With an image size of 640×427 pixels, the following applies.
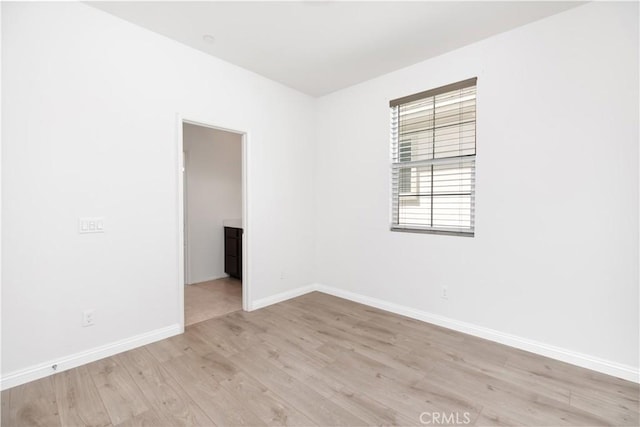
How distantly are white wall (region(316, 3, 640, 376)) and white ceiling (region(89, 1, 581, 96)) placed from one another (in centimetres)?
28

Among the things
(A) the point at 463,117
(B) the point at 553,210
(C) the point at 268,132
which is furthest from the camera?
(C) the point at 268,132

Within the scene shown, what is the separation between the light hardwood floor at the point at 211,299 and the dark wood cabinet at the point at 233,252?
17cm

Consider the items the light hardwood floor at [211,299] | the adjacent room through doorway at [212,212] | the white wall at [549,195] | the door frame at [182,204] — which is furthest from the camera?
the adjacent room through doorway at [212,212]

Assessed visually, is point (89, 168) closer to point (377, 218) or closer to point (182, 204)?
point (182, 204)

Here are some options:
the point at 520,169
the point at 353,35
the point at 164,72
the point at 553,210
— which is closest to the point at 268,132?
the point at 164,72

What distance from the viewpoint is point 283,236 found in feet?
13.2

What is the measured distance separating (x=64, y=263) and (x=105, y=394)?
1.02m

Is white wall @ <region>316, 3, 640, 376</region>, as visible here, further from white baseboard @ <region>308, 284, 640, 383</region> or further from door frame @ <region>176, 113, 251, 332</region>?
door frame @ <region>176, 113, 251, 332</region>

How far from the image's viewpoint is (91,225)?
241cm

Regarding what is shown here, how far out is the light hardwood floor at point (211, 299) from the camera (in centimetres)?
343

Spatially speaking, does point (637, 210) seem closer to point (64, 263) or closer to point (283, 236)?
point (283, 236)

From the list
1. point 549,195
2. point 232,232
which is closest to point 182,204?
point 232,232

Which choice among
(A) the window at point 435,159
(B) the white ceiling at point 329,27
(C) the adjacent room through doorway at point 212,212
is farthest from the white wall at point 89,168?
(A) the window at point 435,159

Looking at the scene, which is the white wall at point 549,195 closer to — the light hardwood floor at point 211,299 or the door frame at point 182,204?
the door frame at point 182,204
